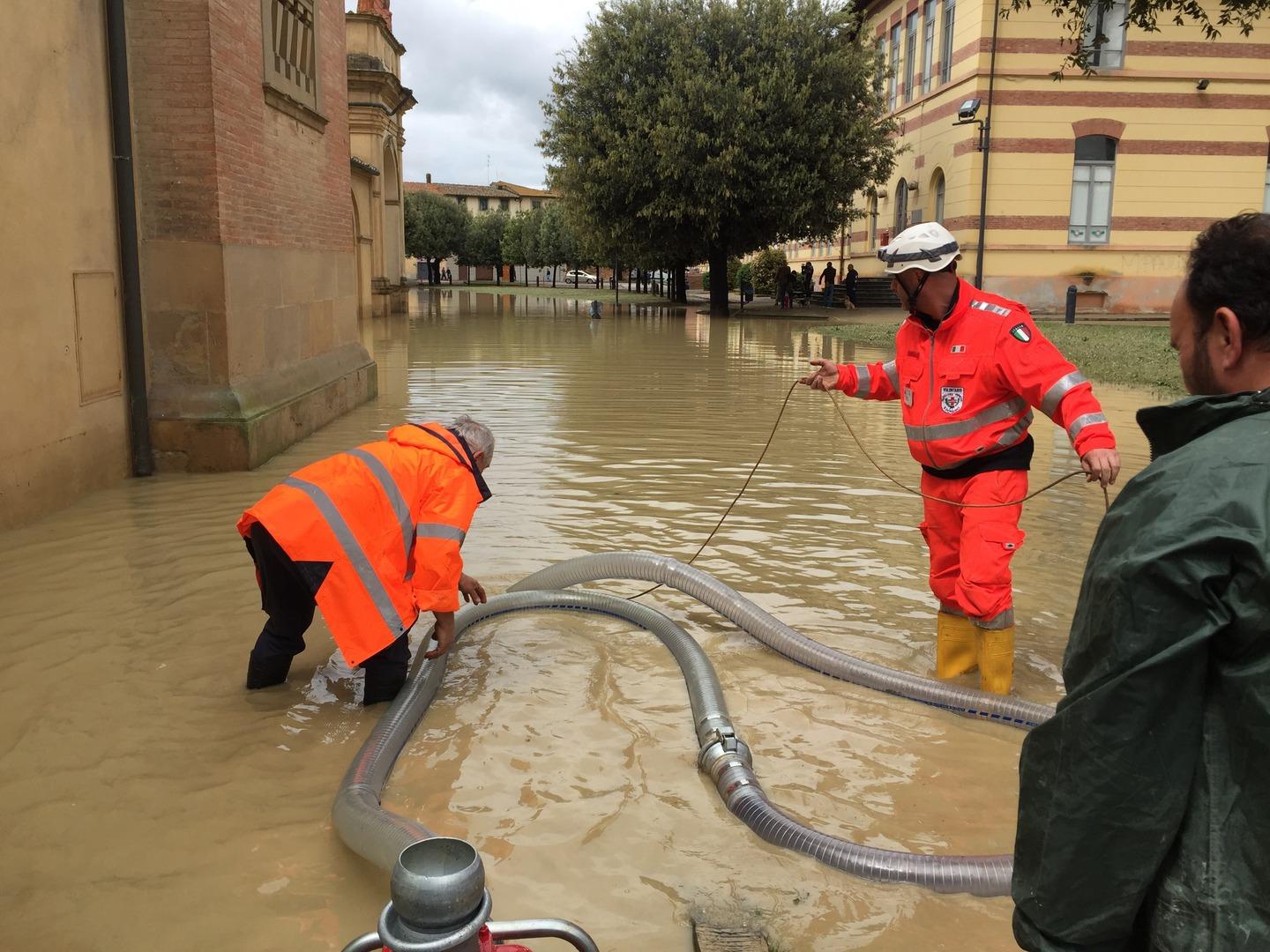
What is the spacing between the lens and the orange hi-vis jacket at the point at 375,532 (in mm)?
4164

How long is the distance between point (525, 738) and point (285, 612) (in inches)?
45.9

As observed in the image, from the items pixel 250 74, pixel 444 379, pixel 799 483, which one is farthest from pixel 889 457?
pixel 444 379

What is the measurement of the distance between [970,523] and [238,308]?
7096 mm

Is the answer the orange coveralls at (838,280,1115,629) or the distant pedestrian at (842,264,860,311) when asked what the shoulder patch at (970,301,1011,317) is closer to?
the orange coveralls at (838,280,1115,629)

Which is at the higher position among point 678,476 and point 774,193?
point 774,193

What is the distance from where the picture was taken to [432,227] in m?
87.3

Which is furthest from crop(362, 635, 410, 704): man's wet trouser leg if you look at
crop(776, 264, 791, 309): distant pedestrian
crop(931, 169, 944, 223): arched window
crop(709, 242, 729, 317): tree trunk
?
crop(776, 264, 791, 309): distant pedestrian

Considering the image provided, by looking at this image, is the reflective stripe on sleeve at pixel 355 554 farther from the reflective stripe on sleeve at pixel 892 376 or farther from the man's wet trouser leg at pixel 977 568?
the reflective stripe on sleeve at pixel 892 376

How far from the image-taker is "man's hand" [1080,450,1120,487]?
3916mm

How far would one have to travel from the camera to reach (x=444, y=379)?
641 inches

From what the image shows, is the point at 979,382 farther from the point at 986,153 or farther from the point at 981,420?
the point at 986,153

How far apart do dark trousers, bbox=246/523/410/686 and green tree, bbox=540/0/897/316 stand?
87.5 ft

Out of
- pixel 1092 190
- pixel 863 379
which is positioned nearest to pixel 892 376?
pixel 863 379

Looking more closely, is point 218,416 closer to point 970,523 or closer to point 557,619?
point 557,619
